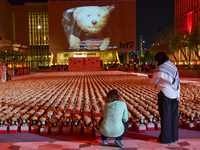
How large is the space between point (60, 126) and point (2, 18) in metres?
53.3

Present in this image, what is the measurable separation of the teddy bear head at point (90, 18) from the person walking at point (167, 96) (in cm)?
4432

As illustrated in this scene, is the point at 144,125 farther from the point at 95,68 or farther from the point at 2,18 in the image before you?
the point at 2,18

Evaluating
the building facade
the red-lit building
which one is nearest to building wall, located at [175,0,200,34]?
the red-lit building

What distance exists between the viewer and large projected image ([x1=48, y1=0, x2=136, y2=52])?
46688 millimetres

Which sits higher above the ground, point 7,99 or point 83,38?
point 83,38

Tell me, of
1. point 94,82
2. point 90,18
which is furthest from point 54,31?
point 94,82

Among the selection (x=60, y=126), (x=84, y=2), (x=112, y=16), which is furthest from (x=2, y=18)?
Answer: (x=60, y=126)

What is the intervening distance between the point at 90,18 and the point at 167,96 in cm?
4501

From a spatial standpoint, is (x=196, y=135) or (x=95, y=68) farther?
(x=95, y=68)

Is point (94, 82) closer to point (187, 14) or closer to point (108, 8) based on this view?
point (108, 8)

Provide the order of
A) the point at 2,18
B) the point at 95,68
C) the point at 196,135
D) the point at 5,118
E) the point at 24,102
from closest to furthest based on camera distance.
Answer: the point at 196,135
the point at 5,118
the point at 24,102
the point at 95,68
the point at 2,18

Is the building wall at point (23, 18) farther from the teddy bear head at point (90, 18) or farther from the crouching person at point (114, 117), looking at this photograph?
the crouching person at point (114, 117)

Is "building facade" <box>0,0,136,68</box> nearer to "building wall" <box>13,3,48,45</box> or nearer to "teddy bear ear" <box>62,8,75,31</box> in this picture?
"building wall" <box>13,3,48,45</box>

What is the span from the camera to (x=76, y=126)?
4.31 meters
